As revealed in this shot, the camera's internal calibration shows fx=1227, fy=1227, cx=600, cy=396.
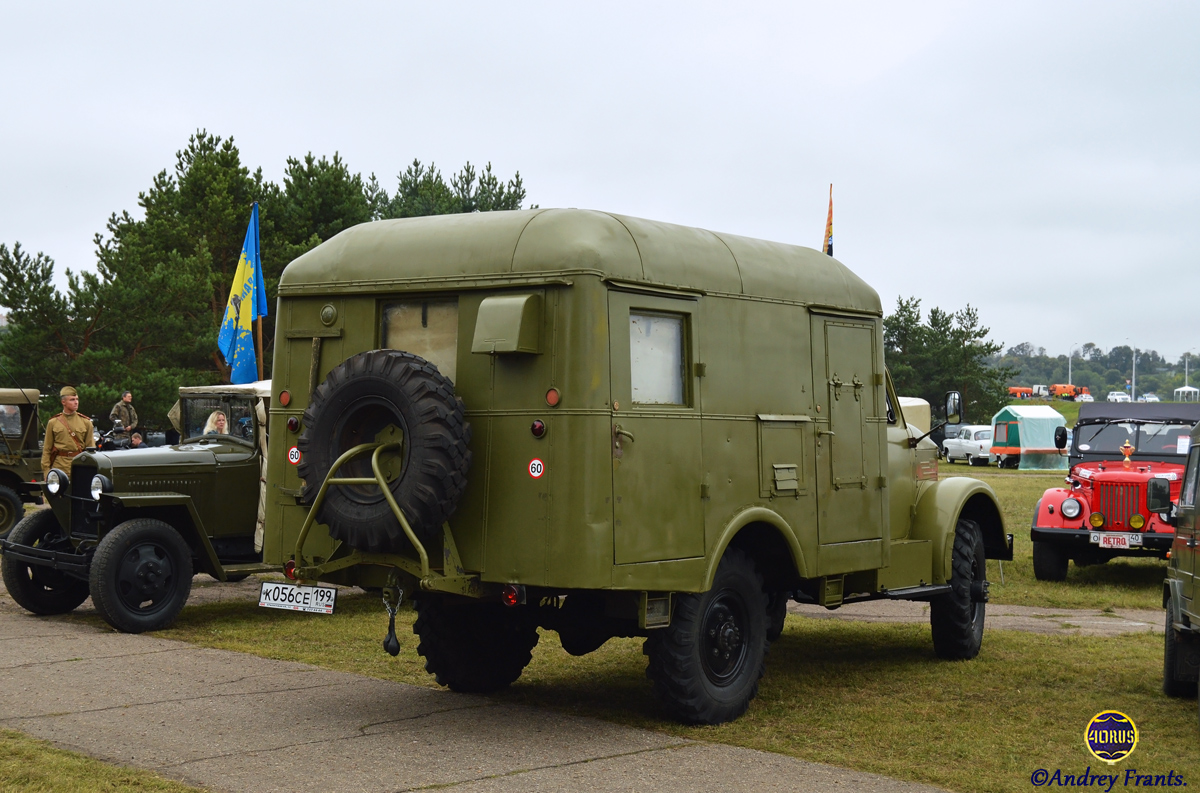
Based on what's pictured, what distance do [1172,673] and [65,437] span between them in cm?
1172

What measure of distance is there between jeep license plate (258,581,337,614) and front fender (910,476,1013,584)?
4593mm

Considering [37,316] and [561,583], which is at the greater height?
[37,316]

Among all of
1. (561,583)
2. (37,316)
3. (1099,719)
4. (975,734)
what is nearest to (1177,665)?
(1099,719)

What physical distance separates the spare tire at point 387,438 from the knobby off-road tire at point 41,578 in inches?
217

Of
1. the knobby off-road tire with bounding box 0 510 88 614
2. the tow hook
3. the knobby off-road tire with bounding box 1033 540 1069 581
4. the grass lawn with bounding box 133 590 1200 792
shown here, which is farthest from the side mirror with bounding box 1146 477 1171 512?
the knobby off-road tire with bounding box 0 510 88 614

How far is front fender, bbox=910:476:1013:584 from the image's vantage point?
9.30m

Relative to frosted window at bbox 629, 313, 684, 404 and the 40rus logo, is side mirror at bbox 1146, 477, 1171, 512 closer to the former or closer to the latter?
the 40rus logo

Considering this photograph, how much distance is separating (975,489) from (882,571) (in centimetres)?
155

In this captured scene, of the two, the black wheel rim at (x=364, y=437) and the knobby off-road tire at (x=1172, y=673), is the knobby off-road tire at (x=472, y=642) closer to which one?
the black wheel rim at (x=364, y=437)

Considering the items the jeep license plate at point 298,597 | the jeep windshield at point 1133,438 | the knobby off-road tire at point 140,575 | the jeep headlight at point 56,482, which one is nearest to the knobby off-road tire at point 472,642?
the jeep license plate at point 298,597

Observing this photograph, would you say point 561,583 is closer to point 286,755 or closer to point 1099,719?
point 286,755

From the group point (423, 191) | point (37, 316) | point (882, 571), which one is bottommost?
point (882, 571)

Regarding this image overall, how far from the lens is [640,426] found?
6684 millimetres

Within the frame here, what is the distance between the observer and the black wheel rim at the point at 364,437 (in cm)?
666
